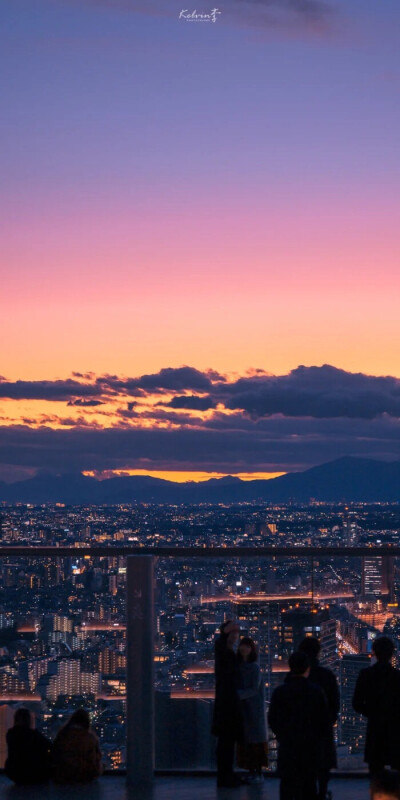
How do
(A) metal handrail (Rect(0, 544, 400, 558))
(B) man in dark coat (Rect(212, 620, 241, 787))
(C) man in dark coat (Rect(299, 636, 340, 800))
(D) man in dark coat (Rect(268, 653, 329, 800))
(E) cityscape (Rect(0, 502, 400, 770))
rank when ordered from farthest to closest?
(A) metal handrail (Rect(0, 544, 400, 558)), (E) cityscape (Rect(0, 502, 400, 770)), (B) man in dark coat (Rect(212, 620, 241, 787)), (C) man in dark coat (Rect(299, 636, 340, 800)), (D) man in dark coat (Rect(268, 653, 329, 800))

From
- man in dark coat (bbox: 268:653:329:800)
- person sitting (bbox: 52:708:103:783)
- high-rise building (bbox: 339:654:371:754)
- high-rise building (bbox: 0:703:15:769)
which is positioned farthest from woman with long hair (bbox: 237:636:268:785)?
high-rise building (bbox: 0:703:15:769)

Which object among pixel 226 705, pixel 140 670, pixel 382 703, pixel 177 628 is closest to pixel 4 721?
pixel 140 670

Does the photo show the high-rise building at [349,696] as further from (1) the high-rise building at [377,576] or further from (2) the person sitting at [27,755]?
(2) the person sitting at [27,755]

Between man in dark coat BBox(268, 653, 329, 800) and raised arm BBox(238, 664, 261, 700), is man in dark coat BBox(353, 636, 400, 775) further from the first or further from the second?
raised arm BBox(238, 664, 261, 700)

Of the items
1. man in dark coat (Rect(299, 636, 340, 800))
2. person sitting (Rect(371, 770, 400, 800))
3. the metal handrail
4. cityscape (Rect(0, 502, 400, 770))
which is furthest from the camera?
the metal handrail

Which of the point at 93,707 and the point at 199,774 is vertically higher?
the point at 93,707

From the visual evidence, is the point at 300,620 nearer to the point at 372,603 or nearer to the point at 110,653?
the point at 372,603

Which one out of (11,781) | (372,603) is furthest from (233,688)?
(11,781)
